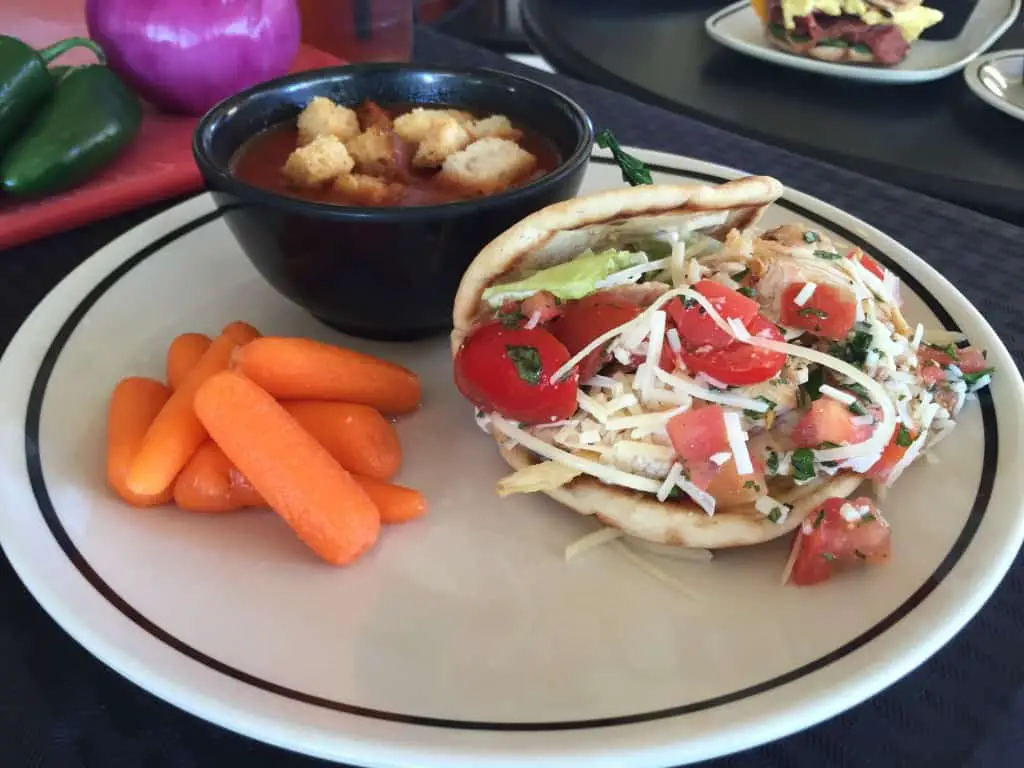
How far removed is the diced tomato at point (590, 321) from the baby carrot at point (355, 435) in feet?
1.13

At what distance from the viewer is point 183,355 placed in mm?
1689

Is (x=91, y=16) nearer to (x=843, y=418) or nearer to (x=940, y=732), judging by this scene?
(x=843, y=418)

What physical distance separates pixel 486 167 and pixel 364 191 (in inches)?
9.2

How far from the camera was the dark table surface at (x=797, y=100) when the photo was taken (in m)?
2.75

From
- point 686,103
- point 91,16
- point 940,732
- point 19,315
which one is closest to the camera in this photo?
point 940,732

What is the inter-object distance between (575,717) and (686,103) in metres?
2.51

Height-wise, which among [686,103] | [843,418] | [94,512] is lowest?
[686,103]

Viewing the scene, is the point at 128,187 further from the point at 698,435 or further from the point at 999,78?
the point at 999,78

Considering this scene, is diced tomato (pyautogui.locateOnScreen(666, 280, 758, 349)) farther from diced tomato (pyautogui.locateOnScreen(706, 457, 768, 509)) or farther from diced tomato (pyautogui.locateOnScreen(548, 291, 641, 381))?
diced tomato (pyautogui.locateOnScreen(706, 457, 768, 509))

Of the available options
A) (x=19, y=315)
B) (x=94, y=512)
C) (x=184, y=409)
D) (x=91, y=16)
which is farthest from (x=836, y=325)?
(x=91, y=16)

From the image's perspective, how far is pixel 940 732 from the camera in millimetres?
1227

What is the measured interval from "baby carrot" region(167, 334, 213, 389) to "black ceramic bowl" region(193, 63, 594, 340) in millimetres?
184

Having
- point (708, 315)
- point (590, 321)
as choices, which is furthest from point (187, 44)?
point (708, 315)

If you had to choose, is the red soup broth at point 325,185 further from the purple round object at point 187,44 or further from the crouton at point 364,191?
the purple round object at point 187,44
